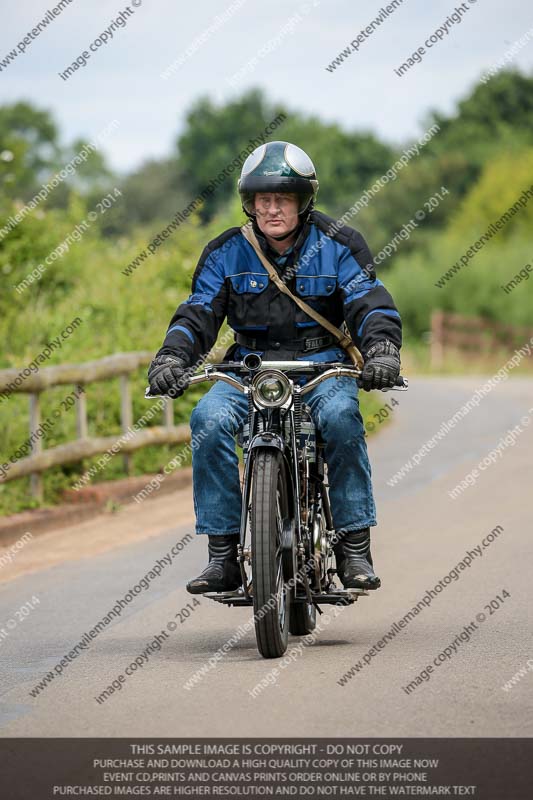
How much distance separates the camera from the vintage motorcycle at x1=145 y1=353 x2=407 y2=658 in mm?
6180

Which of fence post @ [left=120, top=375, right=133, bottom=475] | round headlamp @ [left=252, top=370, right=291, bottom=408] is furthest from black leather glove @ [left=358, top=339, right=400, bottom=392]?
fence post @ [left=120, top=375, right=133, bottom=475]

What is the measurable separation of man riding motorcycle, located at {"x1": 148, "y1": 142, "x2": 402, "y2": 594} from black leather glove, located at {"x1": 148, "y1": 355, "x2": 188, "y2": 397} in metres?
0.01

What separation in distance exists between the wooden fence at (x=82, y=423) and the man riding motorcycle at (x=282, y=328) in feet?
15.1

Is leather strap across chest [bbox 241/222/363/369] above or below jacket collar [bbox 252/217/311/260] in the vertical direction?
below

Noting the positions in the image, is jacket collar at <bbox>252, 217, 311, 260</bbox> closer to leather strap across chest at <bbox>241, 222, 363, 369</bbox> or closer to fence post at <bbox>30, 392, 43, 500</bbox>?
leather strap across chest at <bbox>241, 222, 363, 369</bbox>

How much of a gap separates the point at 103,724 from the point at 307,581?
1.52m

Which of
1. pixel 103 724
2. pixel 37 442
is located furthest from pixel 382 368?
pixel 37 442

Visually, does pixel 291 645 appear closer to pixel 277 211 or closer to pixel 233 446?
pixel 233 446

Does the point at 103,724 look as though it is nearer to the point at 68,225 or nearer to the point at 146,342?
the point at 146,342

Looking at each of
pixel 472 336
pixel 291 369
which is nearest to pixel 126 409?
pixel 291 369

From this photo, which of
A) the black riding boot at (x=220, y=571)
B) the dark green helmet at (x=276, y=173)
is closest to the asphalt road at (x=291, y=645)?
the black riding boot at (x=220, y=571)

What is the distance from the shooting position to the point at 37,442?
1182cm

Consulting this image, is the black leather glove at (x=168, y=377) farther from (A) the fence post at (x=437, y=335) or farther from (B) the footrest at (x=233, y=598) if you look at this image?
(A) the fence post at (x=437, y=335)

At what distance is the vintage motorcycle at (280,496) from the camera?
6180 millimetres
